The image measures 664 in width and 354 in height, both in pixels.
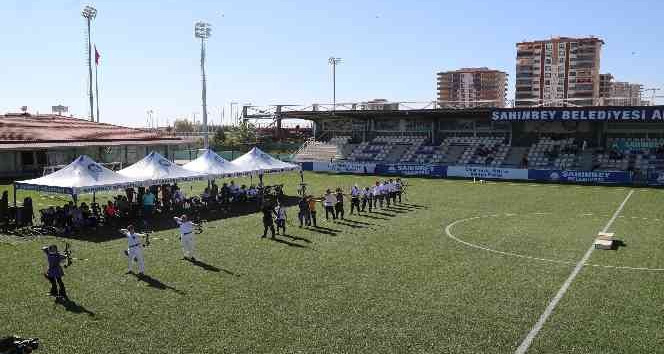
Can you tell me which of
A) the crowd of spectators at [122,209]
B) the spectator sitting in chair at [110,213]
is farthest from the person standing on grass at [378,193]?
the spectator sitting in chair at [110,213]

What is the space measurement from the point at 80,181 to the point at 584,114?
3683 centimetres

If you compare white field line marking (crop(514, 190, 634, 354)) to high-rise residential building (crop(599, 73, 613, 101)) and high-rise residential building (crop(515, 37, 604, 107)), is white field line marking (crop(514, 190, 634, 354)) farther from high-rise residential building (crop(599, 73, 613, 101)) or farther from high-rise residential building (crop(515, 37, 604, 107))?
high-rise residential building (crop(599, 73, 613, 101))

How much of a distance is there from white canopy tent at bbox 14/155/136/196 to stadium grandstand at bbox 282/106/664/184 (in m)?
29.1

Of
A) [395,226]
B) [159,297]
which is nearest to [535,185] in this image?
[395,226]

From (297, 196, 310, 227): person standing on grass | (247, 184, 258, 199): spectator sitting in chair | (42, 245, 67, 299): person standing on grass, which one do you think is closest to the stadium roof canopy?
(247, 184, 258, 199): spectator sitting in chair

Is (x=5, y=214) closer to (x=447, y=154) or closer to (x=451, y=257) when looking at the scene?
(x=451, y=257)

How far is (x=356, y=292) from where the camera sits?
14.2m

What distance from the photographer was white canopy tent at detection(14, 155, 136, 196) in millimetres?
23125

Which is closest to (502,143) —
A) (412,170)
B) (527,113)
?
(527,113)

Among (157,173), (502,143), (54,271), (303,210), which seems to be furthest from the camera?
(502,143)

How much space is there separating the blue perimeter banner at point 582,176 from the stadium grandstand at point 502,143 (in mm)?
67

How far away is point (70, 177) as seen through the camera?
24109 millimetres

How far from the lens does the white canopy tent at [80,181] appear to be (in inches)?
910

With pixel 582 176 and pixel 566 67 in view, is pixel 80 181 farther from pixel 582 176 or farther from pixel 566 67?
pixel 566 67
